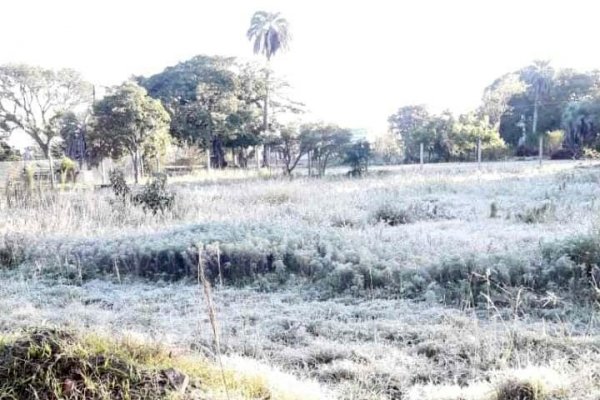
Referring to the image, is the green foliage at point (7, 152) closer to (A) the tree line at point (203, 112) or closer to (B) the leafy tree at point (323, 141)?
(A) the tree line at point (203, 112)

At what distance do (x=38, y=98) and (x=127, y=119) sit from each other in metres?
11.7

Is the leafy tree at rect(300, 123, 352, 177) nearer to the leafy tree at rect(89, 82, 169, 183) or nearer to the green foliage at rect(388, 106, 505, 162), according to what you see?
the leafy tree at rect(89, 82, 169, 183)

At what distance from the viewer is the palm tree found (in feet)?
93.9

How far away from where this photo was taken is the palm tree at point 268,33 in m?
28.6

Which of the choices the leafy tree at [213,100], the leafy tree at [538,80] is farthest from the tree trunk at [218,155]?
the leafy tree at [538,80]

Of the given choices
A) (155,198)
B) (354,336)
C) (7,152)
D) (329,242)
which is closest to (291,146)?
(155,198)

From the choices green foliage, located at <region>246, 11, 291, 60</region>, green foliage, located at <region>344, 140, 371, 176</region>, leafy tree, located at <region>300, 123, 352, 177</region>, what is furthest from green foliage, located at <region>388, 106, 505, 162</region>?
green foliage, located at <region>246, 11, 291, 60</region>

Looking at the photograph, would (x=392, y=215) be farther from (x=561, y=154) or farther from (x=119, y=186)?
(x=561, y=154)

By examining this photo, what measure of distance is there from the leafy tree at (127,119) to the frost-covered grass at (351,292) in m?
9.70

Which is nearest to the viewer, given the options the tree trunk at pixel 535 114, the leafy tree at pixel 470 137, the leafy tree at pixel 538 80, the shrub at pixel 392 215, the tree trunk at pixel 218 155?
the shrub at pixel 392 215

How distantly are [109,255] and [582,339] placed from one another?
3864mm

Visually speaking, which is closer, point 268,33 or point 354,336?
point 354,336

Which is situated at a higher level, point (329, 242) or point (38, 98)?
point (38, 98)

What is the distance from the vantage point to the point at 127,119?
16.3 m
